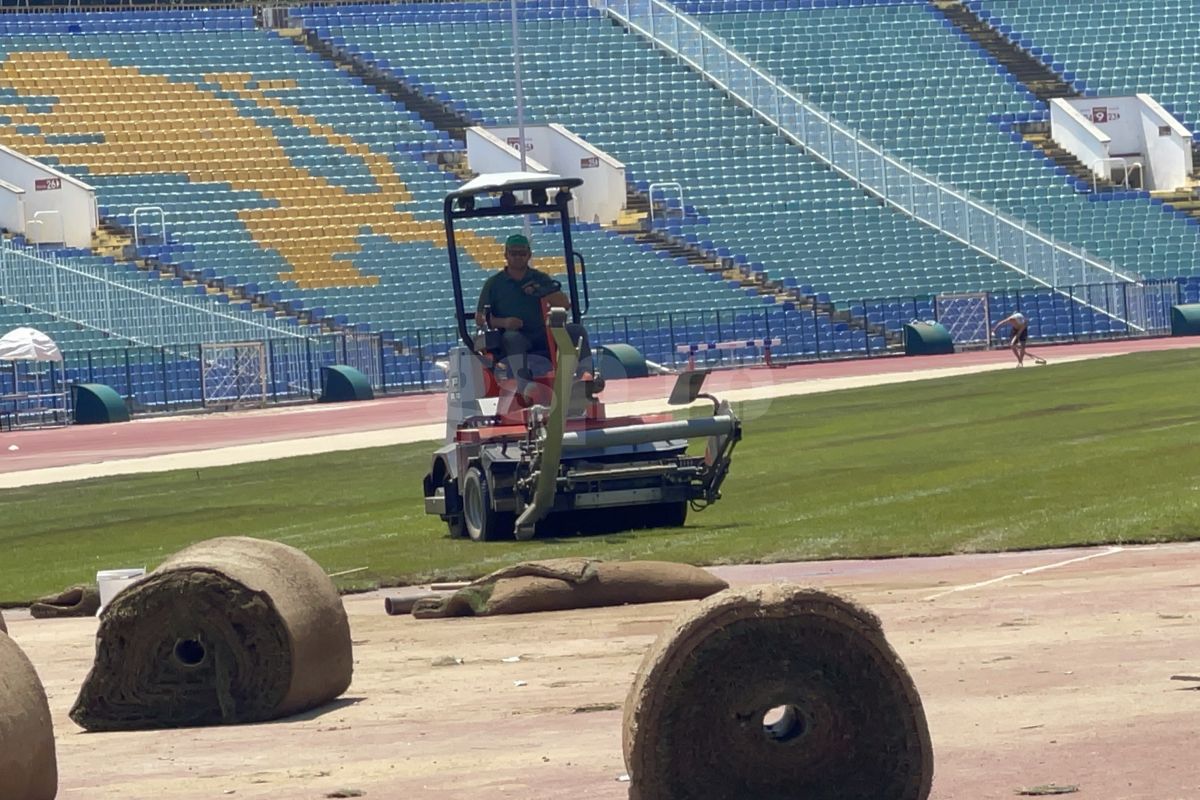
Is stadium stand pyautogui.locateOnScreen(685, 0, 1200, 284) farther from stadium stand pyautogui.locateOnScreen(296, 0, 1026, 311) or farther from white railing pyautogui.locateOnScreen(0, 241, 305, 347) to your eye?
white railing pyautogui.locateOnScreen(0, 241, 305, 347)

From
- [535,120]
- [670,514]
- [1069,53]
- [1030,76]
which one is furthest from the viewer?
[1069,53]

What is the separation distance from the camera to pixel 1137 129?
2504 inches

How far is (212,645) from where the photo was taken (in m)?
11.2

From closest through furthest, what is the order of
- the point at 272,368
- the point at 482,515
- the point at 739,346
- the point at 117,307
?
the point at 482,515 → the point at 272,368 → the point at 739,346 → the point at 117,307

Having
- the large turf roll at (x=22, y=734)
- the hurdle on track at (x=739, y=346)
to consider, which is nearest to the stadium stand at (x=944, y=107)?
the hurdle on track at (x=739, y=346)

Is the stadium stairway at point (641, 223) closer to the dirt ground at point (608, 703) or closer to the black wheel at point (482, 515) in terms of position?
the black wheel at point (482, 515)

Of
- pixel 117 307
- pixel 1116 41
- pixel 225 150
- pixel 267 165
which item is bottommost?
pixel 117 307

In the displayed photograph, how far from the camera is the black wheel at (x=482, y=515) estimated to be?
1966 centimetres

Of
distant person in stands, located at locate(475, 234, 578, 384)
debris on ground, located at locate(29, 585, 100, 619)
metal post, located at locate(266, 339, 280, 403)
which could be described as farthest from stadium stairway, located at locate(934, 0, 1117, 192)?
debris on ground, located at locate(29, 585, 100, 619)

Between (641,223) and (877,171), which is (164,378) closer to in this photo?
(641,223)

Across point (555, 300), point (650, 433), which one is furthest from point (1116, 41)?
point (650, 433)

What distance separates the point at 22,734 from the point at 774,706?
8.94 ft

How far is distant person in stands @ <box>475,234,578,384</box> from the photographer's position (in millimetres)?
19609

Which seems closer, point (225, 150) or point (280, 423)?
A: point (280, 423)
